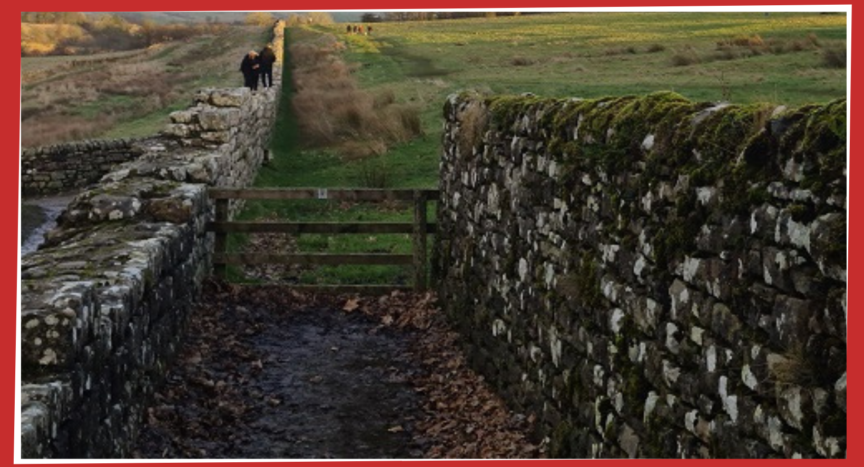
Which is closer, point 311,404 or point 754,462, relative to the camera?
point 754,462

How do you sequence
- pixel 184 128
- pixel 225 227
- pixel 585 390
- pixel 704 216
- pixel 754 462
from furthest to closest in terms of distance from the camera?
pixel 184 128
pixel 225 227
pixel 585 390
pixel 704 216
pixel 754 462

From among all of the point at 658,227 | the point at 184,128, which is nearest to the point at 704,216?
the point at 658,227

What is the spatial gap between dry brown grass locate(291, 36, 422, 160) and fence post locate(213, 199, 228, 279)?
7382 millimetres

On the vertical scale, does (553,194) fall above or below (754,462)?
above

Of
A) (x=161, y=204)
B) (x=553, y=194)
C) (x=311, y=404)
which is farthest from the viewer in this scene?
(x=161, y=204)

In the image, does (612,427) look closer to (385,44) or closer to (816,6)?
(816,6)

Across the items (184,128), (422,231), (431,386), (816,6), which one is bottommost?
(431,386)

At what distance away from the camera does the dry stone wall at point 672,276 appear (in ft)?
13.1

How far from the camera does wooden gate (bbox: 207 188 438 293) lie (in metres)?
13.2

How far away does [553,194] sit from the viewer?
7.82 meters

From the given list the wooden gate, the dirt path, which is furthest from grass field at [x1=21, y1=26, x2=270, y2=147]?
the dirt path

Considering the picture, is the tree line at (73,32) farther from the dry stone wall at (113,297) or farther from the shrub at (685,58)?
the shrub at (685,58)

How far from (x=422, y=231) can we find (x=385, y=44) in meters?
18.6

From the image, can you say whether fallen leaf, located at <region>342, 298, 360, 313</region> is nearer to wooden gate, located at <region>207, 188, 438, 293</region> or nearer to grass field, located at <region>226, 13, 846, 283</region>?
wooden gate, located at <region>207, 188, 438, 293</region>
